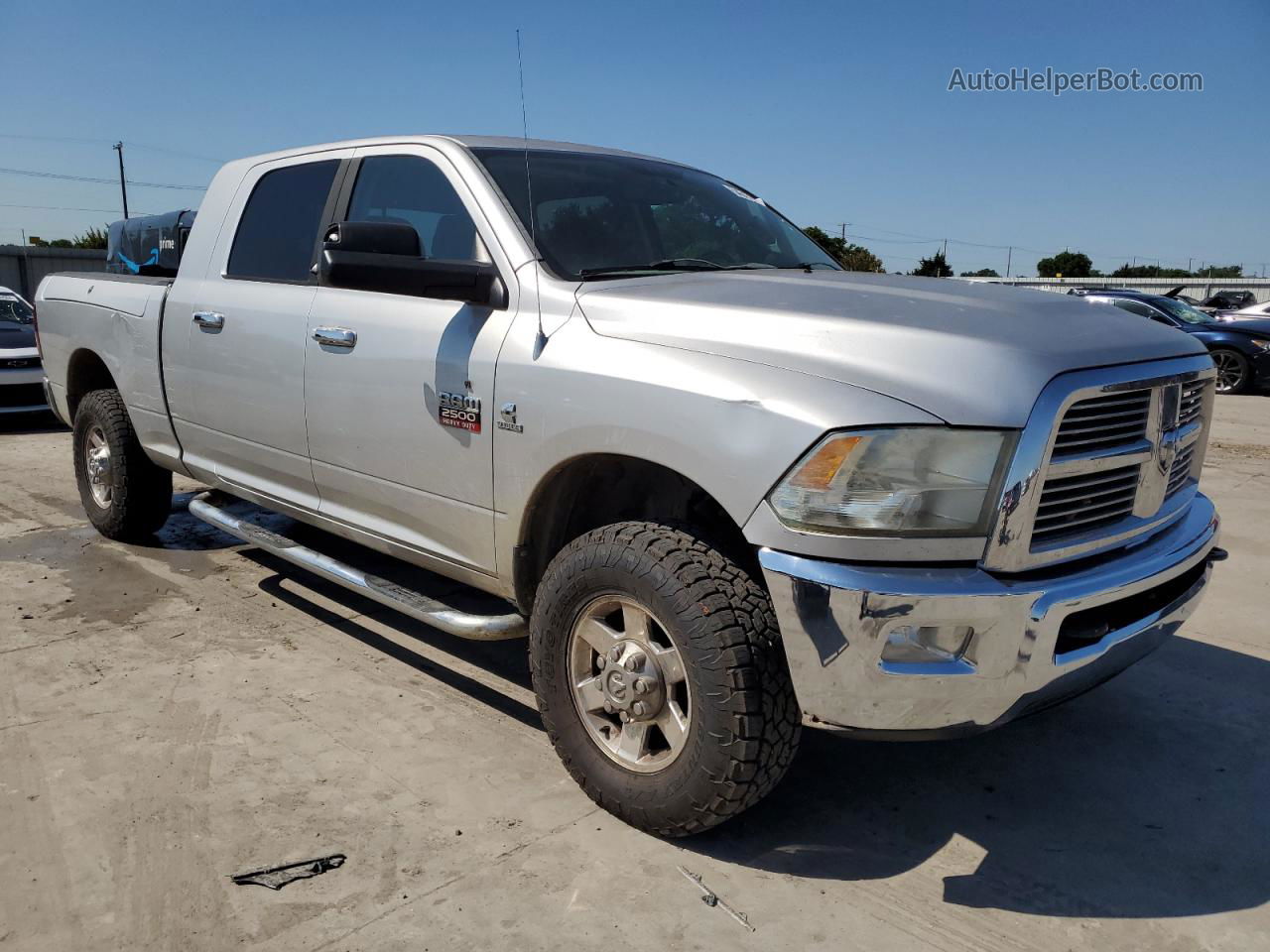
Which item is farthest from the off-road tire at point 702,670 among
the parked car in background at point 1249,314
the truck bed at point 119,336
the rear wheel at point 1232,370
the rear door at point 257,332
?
the parked car in background at point 1249,314

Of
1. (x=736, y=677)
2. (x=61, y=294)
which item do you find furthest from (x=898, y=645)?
(x=61, y=294)

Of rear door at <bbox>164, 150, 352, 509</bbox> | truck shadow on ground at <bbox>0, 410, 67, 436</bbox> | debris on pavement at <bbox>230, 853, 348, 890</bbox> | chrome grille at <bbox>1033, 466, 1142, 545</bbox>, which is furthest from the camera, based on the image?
truck shadow on ground at <bbox>0, 410, 67, 436</bbox>

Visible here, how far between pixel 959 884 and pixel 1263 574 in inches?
141

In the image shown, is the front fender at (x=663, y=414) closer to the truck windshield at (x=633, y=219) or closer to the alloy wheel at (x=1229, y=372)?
the truck windshield at (x=633, y=219)

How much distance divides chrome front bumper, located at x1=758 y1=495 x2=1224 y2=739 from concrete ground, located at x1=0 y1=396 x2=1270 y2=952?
533 mm

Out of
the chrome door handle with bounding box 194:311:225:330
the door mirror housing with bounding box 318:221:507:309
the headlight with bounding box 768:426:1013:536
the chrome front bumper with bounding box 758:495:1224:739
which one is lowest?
the chrome front bumper with bounding box 758:495:1224:739

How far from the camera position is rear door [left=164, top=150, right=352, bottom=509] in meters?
3.81

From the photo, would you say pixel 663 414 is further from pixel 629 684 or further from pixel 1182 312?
pixel 1182 312

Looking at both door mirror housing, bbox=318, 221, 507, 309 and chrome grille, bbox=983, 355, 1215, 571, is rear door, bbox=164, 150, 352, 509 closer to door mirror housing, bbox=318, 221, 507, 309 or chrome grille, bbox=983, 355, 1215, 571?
door mirror housing, bbox=318, 221, 507, 309

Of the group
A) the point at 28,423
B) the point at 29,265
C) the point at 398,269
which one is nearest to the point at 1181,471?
the point at 398,269

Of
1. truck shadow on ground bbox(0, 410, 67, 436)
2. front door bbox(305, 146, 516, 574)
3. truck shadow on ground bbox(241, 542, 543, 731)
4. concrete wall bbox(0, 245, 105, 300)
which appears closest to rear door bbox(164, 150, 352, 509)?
front door bbox(305, 146, 516, 574)

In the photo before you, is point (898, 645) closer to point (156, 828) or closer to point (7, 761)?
point (156, 828)

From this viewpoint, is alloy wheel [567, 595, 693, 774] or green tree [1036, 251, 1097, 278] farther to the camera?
green tree [1036, 251, 1097, 278]

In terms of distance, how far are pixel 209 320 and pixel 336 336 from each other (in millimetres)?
1034
